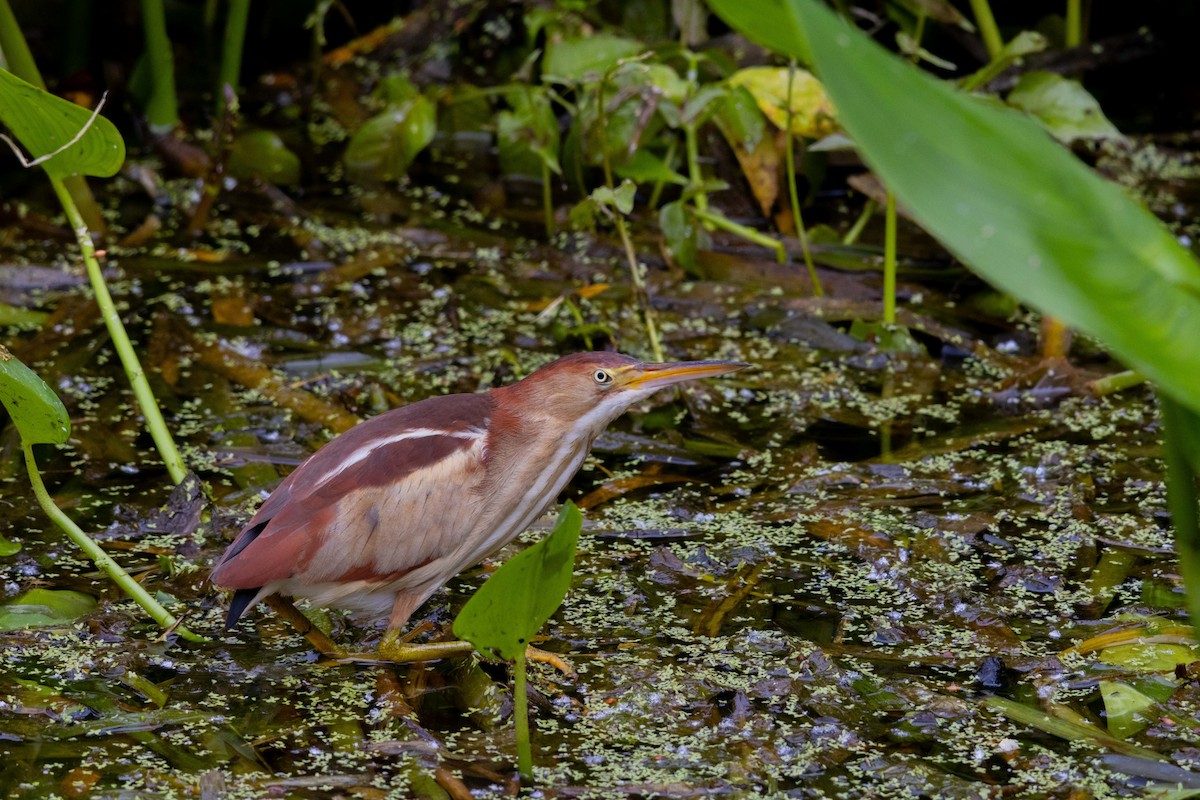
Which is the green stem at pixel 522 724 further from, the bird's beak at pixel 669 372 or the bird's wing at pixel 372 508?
the bird's beak at pixel 669 372

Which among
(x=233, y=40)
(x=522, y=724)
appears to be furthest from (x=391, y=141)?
(x=522, y=724)

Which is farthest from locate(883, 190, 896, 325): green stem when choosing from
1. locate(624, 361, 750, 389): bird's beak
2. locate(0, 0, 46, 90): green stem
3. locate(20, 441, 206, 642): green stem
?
locate(0, 0, 46, 90): green stem

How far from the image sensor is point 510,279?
5.04 meters

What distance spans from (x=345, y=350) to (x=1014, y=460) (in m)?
2.08

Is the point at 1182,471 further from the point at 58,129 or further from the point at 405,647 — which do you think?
the point at 58,129

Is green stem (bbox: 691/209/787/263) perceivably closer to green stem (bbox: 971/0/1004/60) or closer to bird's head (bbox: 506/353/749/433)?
green stem (bbox: 971/0/1004/60)

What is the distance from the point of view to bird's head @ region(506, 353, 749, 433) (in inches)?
119

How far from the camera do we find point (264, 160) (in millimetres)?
5809

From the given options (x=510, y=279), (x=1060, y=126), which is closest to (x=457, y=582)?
(x=510, y=279)

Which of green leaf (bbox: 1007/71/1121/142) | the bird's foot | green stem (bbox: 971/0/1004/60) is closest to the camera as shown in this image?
the bird's foot

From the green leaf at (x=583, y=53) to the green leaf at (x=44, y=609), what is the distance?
2.92m

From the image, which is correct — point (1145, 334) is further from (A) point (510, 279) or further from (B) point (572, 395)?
(A) point (510, 279)

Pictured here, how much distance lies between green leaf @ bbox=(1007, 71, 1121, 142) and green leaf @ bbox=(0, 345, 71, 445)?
301 centimetres

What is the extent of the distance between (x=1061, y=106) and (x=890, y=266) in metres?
0.78
